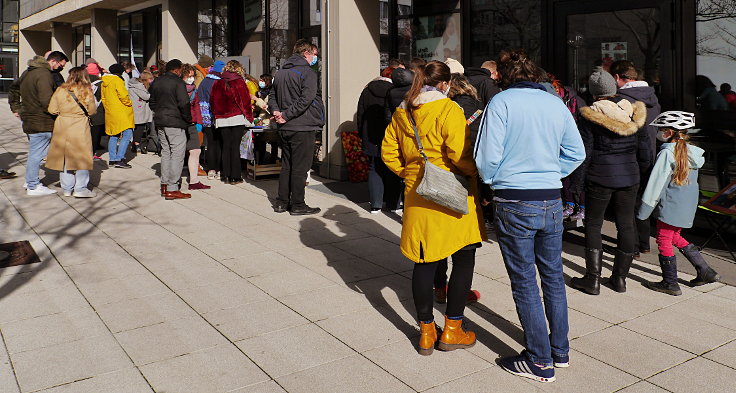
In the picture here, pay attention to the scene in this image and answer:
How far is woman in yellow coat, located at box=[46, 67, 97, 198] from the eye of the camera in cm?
901

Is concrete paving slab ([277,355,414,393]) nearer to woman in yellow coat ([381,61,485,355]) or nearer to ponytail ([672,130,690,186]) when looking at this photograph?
woman in yellow coat ([381,61,485,355])

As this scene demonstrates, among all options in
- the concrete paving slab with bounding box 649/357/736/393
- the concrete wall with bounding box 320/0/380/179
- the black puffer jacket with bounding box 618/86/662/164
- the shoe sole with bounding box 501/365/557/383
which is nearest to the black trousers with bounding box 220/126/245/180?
the concrete wall with bounding box 320/0/380/179

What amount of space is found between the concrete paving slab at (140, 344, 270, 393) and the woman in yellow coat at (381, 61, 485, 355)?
1061 mm

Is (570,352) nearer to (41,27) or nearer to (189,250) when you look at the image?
(189,250)

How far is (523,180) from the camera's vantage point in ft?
12.1

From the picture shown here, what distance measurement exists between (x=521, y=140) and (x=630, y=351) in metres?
1.56

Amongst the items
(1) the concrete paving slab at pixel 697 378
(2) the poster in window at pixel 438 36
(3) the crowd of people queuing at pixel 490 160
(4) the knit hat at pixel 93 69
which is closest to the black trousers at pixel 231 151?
(3) the crowd of people queuing at pixel 490 160

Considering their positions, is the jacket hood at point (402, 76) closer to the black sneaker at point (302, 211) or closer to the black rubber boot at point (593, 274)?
the black sneaker at point (302, 211)

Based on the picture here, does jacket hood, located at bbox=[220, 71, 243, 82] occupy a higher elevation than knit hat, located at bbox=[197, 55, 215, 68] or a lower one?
lower

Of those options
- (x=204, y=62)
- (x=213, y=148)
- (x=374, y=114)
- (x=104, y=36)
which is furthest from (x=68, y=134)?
(x=104, y=36)

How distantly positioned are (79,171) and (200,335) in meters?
5.94

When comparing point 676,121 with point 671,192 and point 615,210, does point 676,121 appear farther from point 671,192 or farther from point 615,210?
point 615,210

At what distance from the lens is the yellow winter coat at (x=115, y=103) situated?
12328 millimetres

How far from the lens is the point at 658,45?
7742mm
